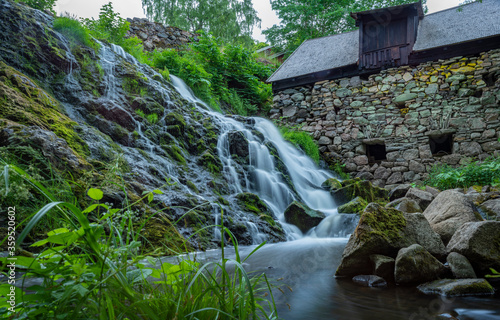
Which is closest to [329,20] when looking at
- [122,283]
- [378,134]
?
[378,134]

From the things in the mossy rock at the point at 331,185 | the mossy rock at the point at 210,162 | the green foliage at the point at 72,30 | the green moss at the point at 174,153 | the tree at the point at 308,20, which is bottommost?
the mossy rock at the point at 331,185

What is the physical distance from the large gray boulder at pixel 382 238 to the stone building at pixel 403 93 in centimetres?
719

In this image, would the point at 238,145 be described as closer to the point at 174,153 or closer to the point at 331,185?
the point at 174,153

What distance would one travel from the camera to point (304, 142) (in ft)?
33.7

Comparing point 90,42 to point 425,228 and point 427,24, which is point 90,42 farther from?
point 427,24

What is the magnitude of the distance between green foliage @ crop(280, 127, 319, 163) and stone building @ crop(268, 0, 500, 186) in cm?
74

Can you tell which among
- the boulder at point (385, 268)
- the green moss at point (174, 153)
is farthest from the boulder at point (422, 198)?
the green moss at point (174, 153)

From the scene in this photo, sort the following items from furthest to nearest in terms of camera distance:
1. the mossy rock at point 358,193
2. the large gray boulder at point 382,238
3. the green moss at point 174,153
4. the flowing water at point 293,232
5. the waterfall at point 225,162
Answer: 1. the mossy rock at point 358,193
2. the green moss at point 174,153
3. the waterfall at point 225,162
4. the large gray boulder at point 382,238
5. the flowing water at point 293,232

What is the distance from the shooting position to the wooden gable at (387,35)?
10.5 metres

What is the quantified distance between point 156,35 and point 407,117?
1131 cm

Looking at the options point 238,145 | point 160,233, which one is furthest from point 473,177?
point 160,233

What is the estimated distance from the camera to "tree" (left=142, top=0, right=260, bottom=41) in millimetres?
17984

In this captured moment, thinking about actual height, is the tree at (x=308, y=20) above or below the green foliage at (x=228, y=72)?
above

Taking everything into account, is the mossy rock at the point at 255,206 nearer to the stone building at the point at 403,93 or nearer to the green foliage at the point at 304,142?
the green foliage at the point at 304,142
